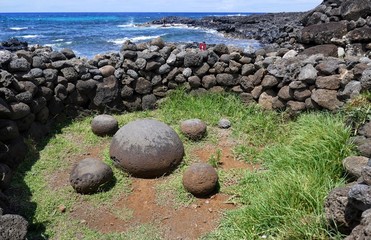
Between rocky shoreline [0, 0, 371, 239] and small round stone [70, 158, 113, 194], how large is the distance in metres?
1.13

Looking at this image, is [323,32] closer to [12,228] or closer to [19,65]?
[19,65]

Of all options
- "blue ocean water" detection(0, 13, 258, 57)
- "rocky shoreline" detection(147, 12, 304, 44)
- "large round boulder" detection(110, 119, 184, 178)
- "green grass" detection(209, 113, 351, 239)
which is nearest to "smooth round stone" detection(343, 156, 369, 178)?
"green grass" detection(209, 113, 351, 239)

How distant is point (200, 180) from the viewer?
4.14m

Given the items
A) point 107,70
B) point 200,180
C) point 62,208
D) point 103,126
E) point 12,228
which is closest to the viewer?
point 12,228

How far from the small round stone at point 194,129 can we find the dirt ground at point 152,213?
3.57 feet

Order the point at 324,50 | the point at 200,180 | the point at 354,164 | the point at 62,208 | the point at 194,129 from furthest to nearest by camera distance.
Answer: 1. the point at 324,50
2. the point at 194,129
3. the point at 200,180
4. the point at 62,208
5. the point at 354,164

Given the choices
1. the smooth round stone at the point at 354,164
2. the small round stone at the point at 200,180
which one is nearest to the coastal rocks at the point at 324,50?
the smooth round stone at the point at 354,164

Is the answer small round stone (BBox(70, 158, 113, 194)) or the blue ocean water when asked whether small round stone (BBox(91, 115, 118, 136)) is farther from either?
the blue ocean water

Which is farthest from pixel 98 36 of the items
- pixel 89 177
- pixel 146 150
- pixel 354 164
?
pixel 354 164

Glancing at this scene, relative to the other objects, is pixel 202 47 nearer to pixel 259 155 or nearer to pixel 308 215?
pixel 259 155

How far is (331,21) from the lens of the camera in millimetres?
7176

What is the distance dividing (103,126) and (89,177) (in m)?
1.52

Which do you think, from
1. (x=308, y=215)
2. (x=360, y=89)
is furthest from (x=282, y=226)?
(x=360, y=89)

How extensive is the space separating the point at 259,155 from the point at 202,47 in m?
3.00
